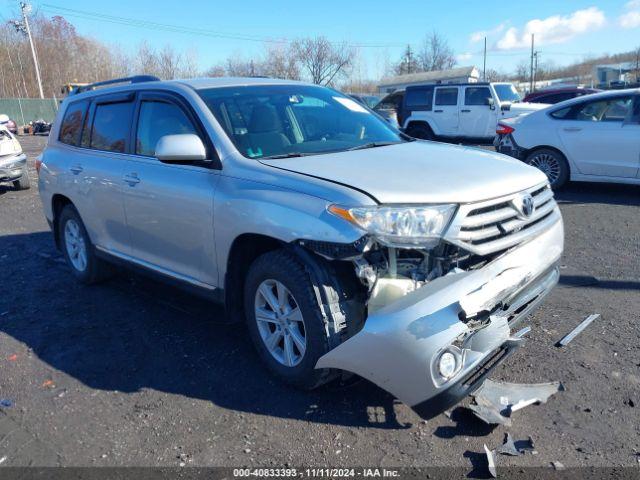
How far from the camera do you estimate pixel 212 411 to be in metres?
3.17

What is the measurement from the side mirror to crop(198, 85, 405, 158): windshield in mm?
252

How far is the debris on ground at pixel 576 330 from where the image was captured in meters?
3.76

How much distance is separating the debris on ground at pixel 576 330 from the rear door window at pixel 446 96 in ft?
42.7

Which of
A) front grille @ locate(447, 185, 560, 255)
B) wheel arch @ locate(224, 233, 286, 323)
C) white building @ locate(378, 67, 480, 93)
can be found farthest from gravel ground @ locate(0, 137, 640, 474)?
white building @ locate(378, 67, 480, 93)

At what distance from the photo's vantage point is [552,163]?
28.7ft

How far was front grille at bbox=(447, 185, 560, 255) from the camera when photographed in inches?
108

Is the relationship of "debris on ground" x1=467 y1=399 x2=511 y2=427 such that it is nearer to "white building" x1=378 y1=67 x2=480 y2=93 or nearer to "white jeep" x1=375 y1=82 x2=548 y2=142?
"white jeep" x1=375 y1=82 x2=548 y2=142

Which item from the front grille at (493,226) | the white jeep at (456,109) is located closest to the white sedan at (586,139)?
the front grille at (493,226)

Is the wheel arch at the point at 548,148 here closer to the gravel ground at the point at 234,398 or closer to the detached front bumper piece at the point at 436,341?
the gravel ground at the point at 234,398

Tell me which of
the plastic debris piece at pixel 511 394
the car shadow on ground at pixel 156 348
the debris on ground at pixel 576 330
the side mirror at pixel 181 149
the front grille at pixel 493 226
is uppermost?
the side mirror at pixel 181 149

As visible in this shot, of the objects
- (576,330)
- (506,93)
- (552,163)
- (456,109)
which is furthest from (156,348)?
(506,93)

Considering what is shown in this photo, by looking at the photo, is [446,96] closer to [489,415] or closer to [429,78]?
[489,415]

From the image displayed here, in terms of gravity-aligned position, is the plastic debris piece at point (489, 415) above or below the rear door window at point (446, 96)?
below

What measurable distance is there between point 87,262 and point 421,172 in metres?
3.69
